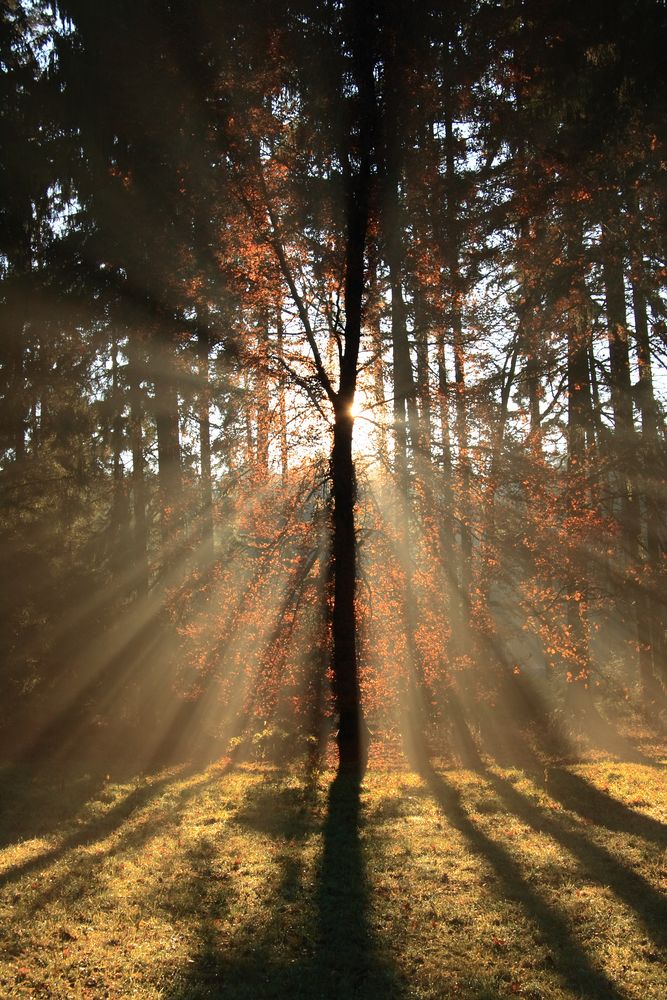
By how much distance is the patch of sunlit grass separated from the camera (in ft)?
15.3

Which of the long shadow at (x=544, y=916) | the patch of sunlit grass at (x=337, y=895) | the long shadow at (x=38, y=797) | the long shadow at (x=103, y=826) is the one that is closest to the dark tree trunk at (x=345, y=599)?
the patch of sunlit grass at (x=337, y=895)

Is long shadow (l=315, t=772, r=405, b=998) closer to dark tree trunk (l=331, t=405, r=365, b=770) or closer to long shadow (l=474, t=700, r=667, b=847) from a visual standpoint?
dark tree trunk (l=331, t=405, r=365, b=770)

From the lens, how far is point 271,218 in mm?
11109

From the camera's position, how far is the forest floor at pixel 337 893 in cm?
466

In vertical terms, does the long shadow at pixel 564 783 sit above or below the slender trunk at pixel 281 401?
below

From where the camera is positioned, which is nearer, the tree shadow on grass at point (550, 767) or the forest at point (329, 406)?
the tree shadow on grass at point (550, 767)

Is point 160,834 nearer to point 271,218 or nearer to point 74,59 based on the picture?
point 271,218

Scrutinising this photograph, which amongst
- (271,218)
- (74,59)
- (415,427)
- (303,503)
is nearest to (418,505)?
(415,427)

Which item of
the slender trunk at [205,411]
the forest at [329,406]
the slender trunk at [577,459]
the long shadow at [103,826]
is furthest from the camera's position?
the slender trunk at [577,459]

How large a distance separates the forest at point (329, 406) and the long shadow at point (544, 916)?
1.9 inches

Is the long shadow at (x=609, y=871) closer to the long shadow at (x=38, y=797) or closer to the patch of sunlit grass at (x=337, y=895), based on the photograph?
the patch of sunlit grass at (x=337, y=895)

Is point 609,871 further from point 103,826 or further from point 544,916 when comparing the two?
point 103,826

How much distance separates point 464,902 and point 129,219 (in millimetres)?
13458

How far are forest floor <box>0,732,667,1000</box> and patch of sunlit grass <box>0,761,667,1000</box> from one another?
0.02m
